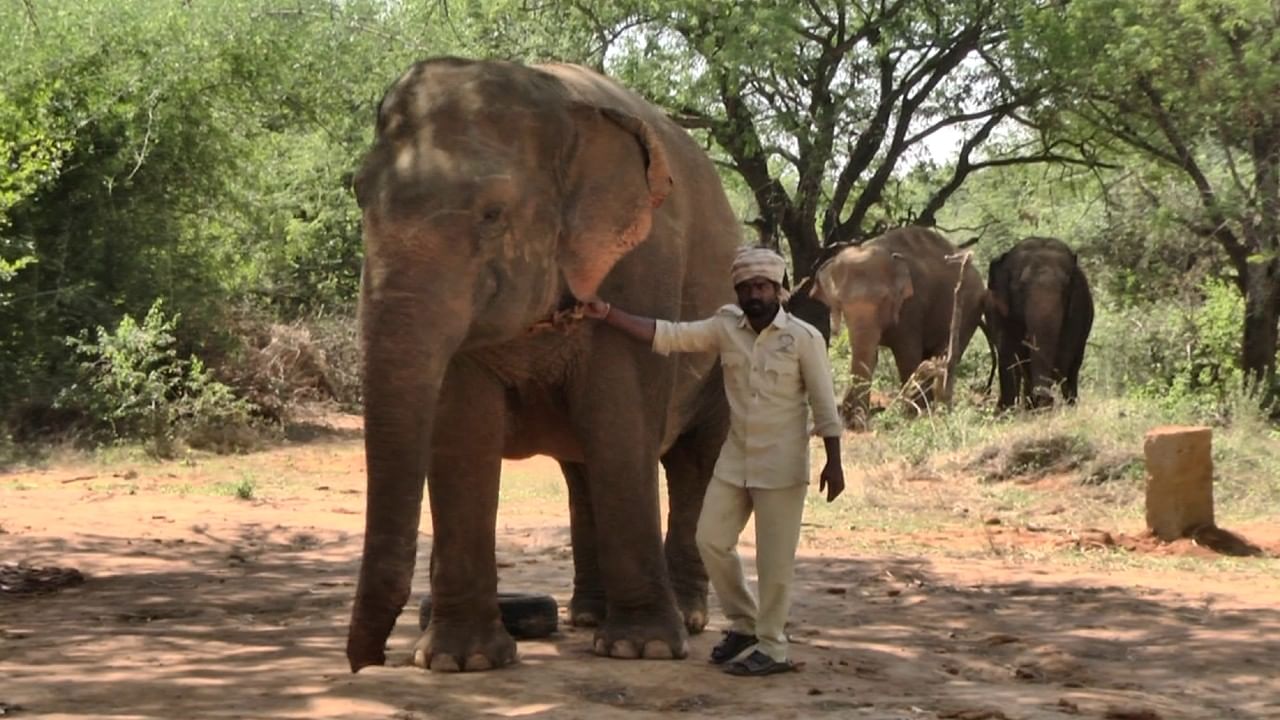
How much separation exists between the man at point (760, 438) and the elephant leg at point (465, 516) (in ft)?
1.90

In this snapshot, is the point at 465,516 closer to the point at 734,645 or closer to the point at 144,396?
the point at 734,645

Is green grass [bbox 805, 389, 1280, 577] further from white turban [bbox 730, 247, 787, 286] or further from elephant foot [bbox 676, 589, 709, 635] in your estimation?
white turban [bbox 730, 247, 787, 286]

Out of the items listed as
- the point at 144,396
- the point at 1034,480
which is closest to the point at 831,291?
the point at 1034,480

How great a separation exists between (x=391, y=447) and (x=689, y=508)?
2851mm

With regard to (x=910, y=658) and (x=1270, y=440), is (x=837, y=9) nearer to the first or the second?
(x=1270, y=440)

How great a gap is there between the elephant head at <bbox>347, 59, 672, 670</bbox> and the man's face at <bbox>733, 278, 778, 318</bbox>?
1.58 feet

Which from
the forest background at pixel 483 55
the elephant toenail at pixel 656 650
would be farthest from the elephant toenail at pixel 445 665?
the forest background at pixel 483 55

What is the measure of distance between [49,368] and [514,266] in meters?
12.2

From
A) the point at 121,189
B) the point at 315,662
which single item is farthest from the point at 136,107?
the point at 315,662

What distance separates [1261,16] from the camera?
16.3 meters

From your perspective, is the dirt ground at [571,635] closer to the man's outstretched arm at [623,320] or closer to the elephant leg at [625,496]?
the elephant leg at [625,496]

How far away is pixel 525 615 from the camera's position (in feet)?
24.2

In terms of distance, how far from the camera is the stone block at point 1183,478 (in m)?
10.9

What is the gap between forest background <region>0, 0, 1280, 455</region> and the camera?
1695 cm
